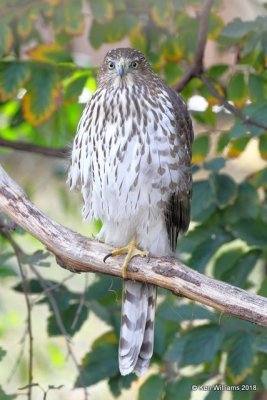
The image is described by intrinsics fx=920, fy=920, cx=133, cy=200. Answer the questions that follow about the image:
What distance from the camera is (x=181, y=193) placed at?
4438 mm

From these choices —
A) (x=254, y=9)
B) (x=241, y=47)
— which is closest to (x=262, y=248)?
(x=241, y=47)

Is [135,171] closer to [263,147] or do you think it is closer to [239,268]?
[239,268]

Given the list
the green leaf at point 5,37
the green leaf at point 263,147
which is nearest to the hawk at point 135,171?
the green leaf at point 5,37

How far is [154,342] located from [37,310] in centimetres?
334

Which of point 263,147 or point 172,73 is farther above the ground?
point 172,73

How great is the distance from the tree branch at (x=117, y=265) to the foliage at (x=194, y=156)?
2.19 ft

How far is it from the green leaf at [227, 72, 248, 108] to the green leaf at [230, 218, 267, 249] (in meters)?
0.68

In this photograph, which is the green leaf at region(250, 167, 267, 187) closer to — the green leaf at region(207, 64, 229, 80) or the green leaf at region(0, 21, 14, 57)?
the green leaf at region(207, 64, 229, 80)

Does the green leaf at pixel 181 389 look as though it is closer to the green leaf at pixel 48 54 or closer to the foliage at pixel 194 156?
the foliage at pixel 194 156

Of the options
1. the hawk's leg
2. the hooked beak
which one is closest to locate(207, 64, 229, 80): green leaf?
the hooked beak

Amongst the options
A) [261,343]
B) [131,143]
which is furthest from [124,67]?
[261,343]

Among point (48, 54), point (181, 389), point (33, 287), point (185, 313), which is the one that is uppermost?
point (48, 54)

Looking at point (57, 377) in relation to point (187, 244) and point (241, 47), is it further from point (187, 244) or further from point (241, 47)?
point (241, 47)

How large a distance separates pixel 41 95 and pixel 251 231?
1350 millimetres
